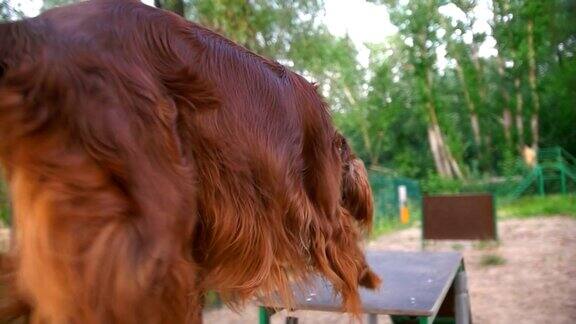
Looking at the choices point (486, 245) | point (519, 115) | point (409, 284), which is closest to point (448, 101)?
point (519, 115)

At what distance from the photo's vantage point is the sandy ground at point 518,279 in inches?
233

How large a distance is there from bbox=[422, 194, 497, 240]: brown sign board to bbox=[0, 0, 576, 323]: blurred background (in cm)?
53

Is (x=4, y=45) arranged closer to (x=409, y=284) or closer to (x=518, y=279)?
(x=409, y=284)

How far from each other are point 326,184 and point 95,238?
344 millimetres

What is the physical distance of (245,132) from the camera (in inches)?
26.6

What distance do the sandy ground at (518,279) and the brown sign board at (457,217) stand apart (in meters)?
0.53

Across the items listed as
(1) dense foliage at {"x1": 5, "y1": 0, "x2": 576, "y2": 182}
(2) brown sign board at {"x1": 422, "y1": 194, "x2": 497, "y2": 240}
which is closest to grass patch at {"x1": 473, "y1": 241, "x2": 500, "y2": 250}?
(2) brown sign board at {"x1": 422, "y1": 194, "x2": 497, "y2": 240}

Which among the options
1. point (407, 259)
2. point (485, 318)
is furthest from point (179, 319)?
point (485, 318)

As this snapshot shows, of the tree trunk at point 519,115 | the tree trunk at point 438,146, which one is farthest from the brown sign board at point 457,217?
the tree trunk at point 519,115

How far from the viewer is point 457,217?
917 centimetres

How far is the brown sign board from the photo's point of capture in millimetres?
9086

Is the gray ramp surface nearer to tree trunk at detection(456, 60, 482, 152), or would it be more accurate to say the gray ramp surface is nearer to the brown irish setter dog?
the brown irish setter dog

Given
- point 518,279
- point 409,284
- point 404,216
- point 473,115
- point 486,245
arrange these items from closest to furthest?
point 409,284 → point 518,279 → point 486,245 → point 404,216 → point 473,115

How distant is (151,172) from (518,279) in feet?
27.0
